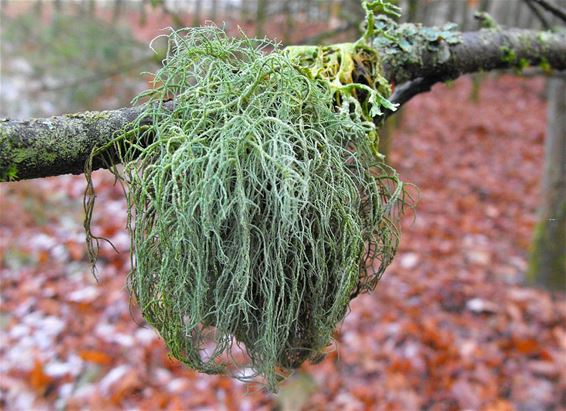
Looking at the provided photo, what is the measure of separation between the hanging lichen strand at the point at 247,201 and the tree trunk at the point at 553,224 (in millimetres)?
4046

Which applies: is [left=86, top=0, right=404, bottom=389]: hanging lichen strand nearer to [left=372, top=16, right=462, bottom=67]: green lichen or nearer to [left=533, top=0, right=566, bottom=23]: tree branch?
[left=372, top=16, right=462, bottom=67]: green lichen

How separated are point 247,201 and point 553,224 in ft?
14.7

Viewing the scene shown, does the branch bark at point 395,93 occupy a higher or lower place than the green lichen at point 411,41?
lower

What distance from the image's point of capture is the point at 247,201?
94cm

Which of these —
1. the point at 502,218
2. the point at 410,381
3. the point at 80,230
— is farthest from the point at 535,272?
the point at 80,230

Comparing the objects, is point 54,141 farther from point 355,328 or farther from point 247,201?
point 355,328

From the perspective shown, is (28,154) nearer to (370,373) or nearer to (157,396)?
(157,396)

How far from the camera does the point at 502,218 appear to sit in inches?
229

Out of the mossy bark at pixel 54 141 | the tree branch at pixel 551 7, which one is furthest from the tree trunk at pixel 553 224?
the mossy bark at pixel 54 141

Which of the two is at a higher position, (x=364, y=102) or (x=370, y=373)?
Result: (x=364, y=102)

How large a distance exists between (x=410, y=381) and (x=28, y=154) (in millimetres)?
3267

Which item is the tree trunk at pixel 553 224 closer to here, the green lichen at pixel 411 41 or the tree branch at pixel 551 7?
the tree branch at pixel 551 7

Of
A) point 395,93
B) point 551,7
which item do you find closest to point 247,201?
point 395,93

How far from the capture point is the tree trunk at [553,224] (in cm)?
459
